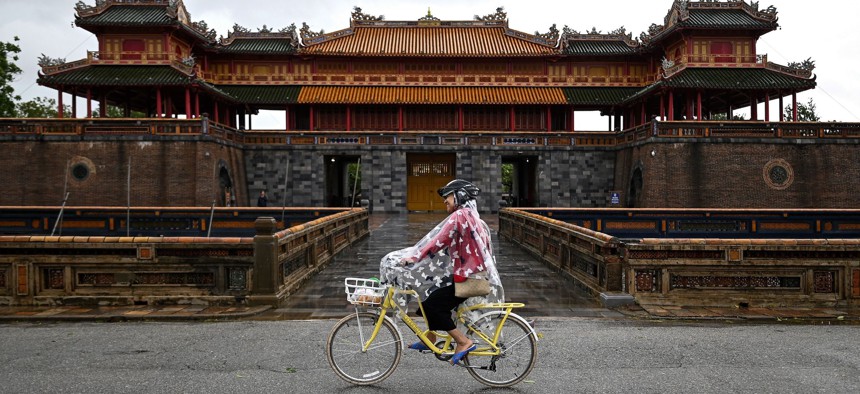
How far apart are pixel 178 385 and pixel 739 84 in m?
30.7

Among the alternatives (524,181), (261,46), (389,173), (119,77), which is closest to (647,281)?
(389,173)

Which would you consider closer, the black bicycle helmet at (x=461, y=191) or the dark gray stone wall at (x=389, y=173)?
the black bicycle helmet at (x=461, y=191)

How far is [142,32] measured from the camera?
29.8m

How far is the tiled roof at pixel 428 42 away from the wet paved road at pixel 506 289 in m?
21.6

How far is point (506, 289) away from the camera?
31.3 feet

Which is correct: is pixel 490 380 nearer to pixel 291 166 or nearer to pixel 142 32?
pixel 291 166

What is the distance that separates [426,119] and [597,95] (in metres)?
10.5

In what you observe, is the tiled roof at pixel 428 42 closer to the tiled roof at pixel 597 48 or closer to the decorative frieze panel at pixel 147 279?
the tiled roof at pixel 597 48

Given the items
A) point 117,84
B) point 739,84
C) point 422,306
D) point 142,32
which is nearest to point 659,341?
point 422,306

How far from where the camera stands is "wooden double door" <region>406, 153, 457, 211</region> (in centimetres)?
3381

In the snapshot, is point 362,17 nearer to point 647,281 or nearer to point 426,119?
point 426,119

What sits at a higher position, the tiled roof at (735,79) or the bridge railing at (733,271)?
the tiled roof at (735,79)

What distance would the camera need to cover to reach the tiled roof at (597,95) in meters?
33.8

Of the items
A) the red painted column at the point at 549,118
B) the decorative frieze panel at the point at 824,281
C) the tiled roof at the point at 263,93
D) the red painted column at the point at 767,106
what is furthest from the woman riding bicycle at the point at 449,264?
the red painted column at the point at 549,118
